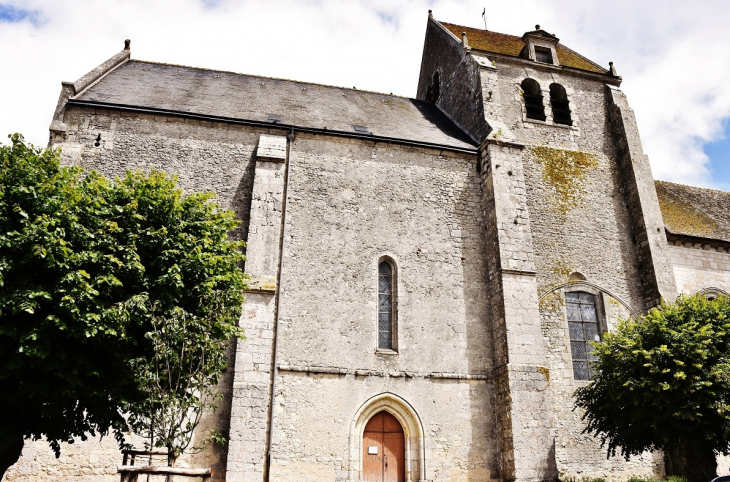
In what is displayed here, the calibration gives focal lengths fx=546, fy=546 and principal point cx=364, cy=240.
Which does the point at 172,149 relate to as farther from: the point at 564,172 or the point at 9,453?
the point at 564,172

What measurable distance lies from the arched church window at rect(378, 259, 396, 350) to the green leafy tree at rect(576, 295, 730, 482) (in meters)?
4.50

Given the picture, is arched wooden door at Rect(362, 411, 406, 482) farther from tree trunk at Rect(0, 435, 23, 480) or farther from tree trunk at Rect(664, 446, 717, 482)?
tree trunk at Rect(0, 435, 23, 480)

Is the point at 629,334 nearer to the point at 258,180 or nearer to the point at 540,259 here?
the point at 540,259

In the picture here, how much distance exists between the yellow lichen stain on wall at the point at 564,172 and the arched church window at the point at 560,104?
1.33 meters

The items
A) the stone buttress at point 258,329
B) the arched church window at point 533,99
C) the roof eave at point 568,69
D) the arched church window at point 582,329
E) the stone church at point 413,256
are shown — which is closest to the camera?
the stone buttress at point 258,329

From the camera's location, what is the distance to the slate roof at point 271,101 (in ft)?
49.0

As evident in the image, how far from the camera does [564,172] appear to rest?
1600cm

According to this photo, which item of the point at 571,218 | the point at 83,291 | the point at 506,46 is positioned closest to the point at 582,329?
the point at 571,218

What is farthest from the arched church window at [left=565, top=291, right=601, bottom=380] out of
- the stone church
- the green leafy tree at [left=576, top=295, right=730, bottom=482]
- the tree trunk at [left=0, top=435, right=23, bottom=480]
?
the tree trunk at [left=0, top=435, right=23, bottom=480]

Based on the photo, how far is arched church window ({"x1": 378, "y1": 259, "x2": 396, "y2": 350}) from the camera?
1286 centimetres

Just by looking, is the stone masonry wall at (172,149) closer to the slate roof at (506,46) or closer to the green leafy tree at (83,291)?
the green leafy tree at (83,291)

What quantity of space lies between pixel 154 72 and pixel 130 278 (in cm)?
1091

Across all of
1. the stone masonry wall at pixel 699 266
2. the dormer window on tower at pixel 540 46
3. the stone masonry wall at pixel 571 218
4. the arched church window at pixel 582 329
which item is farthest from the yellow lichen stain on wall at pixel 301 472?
the dormer window on tower at pixel 540 46

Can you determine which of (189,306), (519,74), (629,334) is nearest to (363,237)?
(189,306)
